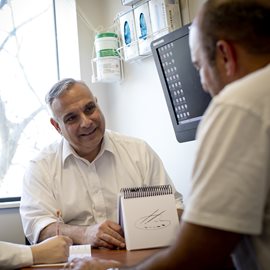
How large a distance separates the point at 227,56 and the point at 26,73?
2.08 m

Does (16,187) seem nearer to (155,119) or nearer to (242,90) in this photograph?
(155,119)

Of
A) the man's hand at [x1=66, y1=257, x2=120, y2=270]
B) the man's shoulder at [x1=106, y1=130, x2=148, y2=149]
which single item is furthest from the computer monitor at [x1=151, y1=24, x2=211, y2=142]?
the man's hand at [x1=66, y1=257, x2=120, y2=270]

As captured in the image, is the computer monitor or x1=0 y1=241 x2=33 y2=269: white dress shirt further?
the computer monitor

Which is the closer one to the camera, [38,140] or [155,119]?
[155,119]

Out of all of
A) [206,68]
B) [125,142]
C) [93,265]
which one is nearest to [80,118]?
[125,142]

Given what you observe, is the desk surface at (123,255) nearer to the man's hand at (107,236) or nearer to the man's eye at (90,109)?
the man's hand at (107,236)

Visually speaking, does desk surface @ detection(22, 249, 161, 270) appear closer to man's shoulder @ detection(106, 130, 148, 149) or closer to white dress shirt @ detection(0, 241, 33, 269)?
white dress shirt @ detection(0, 241, 33, 269)

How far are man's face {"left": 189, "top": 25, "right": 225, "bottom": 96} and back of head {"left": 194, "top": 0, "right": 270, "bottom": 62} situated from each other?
0.06 meters

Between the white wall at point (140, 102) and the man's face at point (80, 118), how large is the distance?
447 millimetres

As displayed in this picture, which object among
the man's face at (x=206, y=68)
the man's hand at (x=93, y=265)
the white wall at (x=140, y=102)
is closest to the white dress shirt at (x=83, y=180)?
the white wall at (x=140, y=102)

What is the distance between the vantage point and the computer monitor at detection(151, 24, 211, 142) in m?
1.64

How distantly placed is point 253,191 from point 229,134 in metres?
0.09

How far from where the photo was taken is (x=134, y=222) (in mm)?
1357

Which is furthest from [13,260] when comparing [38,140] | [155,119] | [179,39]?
[38,140]
